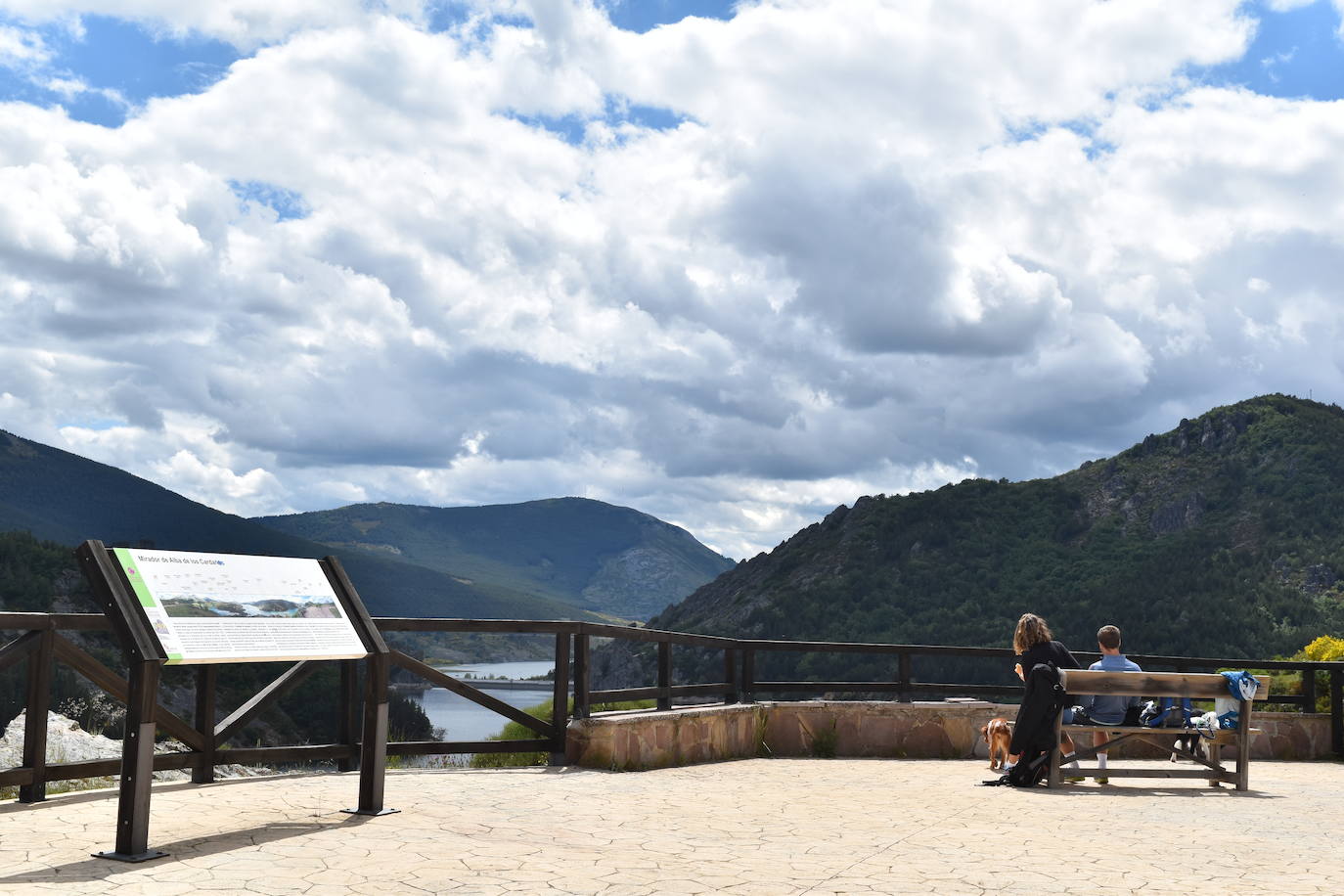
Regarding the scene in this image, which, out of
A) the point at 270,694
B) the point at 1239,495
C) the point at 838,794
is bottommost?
the point at 838,794

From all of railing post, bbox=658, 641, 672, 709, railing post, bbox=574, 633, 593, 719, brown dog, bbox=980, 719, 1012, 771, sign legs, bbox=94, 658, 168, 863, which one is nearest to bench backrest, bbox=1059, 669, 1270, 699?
brown dog, bbox=980, 719, 1012, 771

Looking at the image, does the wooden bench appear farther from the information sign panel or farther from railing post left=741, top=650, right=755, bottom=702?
the information sign panel

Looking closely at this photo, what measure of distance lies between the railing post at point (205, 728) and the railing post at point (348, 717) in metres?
0.97

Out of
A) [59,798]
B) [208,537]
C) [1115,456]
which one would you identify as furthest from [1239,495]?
[208,537]

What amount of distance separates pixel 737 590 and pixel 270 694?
84.1 meters

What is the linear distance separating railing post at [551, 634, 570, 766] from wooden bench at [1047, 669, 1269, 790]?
3.71 metres

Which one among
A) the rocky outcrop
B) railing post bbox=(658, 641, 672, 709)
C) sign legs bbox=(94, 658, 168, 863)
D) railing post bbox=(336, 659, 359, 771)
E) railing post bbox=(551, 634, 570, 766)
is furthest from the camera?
railing post bbox=(658, 641, 672, 709)

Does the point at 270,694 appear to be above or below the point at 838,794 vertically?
above

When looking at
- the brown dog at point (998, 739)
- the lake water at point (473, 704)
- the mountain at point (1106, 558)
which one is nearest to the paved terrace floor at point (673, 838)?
the brown dog at point (998, 739)

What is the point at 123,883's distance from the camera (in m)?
5.20

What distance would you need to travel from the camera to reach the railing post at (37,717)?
7.27m

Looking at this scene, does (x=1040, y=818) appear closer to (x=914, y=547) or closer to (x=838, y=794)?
(x=838, y=794)

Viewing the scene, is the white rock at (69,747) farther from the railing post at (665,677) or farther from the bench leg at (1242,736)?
the bench leg at (1242,736)

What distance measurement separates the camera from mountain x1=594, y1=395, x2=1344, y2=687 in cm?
6419
